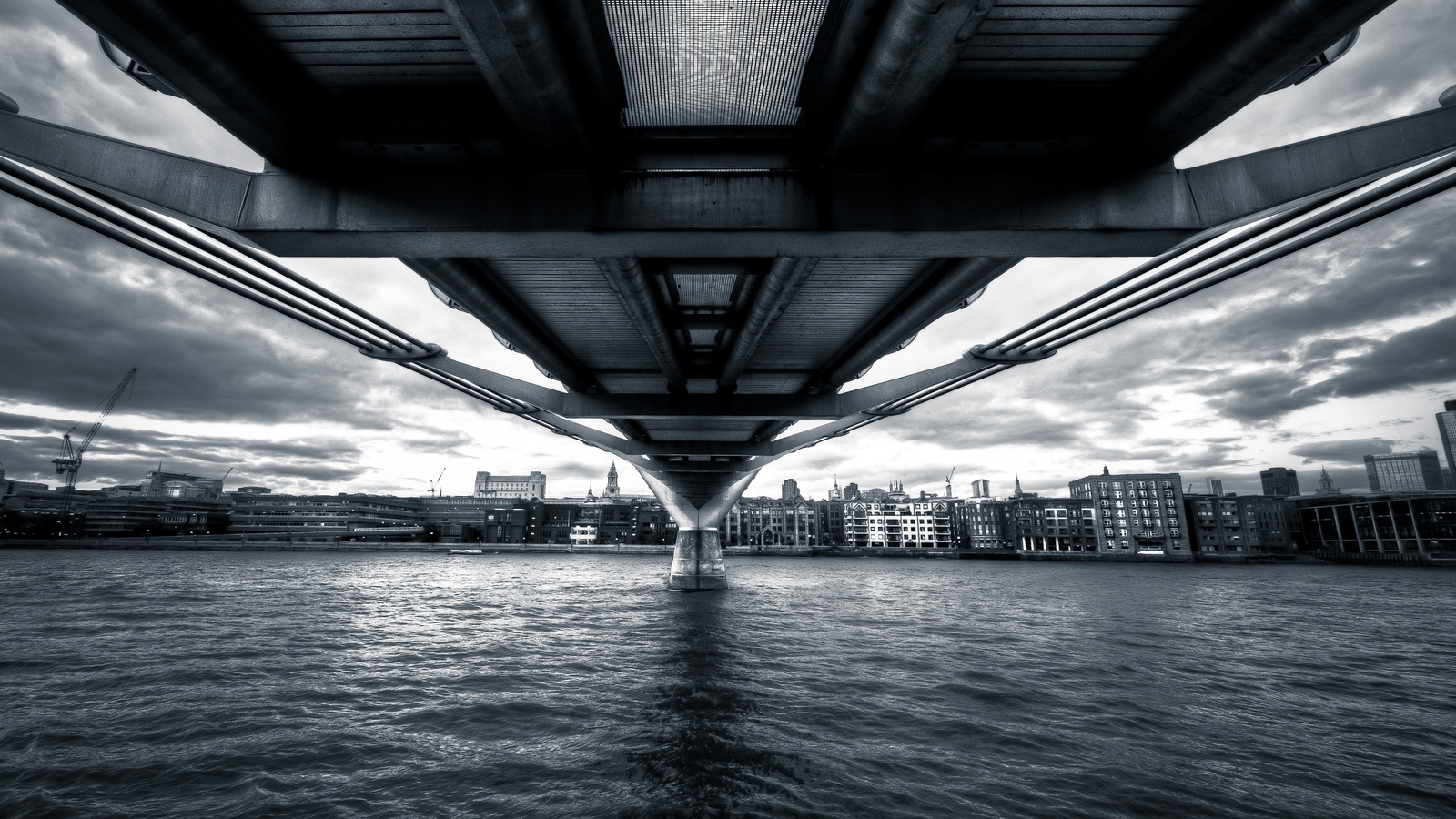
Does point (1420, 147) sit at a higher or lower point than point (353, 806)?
higher

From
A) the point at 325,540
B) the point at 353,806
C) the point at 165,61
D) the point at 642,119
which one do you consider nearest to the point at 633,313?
the point at 642,119

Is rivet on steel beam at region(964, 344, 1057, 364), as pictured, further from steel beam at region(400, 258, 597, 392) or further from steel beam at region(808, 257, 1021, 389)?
steel beam at region(400, 258, 597, 392)

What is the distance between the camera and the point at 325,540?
154625 millimetres

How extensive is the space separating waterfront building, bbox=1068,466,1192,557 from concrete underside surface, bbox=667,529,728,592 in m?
116

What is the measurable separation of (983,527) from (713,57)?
174900mm

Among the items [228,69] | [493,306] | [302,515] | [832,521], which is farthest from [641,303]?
[832,521]

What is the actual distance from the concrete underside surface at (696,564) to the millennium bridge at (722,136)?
44316mm

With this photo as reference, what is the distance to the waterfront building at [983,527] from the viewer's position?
164 metres

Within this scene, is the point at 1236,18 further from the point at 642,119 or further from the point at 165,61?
the point at 165,61

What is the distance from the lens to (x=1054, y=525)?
156125 millimetres

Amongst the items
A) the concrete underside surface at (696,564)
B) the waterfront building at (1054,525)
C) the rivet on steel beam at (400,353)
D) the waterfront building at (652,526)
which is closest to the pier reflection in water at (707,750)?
the rivet on steel beam at (400,353)

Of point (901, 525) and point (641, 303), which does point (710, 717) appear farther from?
point (901, 525)

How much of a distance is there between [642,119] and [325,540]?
175m

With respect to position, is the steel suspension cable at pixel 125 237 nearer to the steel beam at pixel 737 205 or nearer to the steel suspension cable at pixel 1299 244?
the steel beam at pixel 737 205
